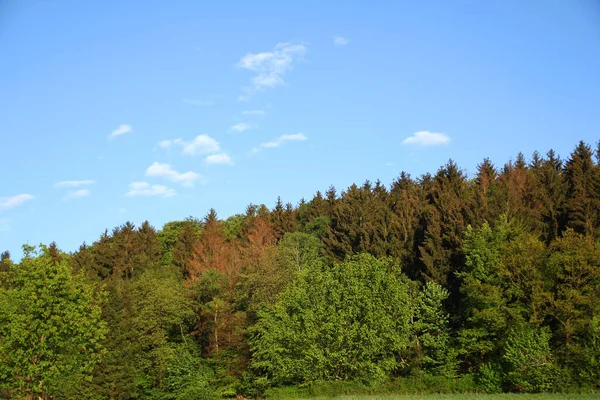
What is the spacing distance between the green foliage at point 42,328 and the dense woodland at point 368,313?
0.56 ft

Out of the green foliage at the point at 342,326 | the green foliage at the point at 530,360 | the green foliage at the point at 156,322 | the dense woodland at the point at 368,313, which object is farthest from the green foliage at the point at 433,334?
the green foliage at the point at 156,322

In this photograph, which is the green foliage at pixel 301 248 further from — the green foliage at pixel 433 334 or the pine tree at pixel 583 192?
the pine tree at pixel 583 192

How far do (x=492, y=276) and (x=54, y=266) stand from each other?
3867 centimetres

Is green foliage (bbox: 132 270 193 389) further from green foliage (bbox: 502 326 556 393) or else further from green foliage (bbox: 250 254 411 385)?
green foliage (bbox: 502 326 556 393)

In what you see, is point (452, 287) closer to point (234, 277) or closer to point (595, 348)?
point (595, 348)

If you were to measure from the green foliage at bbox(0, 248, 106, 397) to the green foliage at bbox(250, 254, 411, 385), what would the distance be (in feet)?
56.9

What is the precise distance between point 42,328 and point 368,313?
28.1 meters

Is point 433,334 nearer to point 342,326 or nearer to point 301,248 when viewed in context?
point 342,326

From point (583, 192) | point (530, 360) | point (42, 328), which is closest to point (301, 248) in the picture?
point (583, 192)

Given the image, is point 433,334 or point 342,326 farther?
point 433,334

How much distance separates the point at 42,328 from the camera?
160 ft

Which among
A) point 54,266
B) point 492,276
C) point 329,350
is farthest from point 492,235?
point 54,266

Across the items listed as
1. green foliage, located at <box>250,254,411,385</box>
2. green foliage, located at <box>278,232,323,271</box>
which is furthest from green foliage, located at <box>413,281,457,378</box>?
green foliage, located at <box>278,232,323,271</box>

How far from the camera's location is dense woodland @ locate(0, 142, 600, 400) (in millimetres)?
46250
